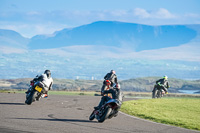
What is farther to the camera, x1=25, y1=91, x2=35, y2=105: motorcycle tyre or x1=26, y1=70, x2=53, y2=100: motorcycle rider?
x1=26, y1=70, x2=53, y2=100: motorcycle rider

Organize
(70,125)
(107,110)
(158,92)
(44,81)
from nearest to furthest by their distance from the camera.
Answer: (70,125), (107,110), (44,81), (158,92)

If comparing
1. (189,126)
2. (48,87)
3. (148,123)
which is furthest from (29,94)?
(189,126)

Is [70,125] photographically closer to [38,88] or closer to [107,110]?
[107,110]

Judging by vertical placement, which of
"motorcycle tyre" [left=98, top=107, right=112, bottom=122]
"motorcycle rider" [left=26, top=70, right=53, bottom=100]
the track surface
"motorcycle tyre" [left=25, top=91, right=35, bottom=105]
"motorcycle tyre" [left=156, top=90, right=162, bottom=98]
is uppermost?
"motorcycle rider" [left=26, top=70, right=53, bottom=100]

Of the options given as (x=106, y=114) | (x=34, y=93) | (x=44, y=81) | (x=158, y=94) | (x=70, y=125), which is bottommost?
(x=70, y=125)

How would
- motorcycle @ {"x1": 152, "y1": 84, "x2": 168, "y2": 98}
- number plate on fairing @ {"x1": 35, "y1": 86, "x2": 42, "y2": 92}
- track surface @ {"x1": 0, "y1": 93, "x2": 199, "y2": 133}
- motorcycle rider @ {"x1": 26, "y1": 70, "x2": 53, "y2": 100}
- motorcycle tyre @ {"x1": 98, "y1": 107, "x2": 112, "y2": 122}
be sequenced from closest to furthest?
track surface @ {"x1": 0, "y1": 93, "x2": 199, "y2": 133} < motorcycle tyre @ {"x1": 98, "y1": 107, "x2": 112, "y2": 122} < number plate on fairing @ {"x1": 35, "y1": 86, "x2": 42, "y2": 92} < motorcycle rider @ {"x1": 26, "y1": 70, "x2": 53, "y2": 100} < motorcycle @ {"x1": 152, "y1": 84, "x2": 168, "y2": 98}

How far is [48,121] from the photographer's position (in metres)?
16.4

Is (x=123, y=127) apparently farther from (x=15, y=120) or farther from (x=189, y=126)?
(x=15, y=120)

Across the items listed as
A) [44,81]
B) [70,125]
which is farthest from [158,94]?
[70,125]

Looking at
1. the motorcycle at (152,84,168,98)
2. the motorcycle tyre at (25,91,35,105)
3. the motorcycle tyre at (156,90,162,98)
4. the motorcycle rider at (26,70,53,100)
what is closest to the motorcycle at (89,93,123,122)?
the motorcycle tyre at (25,91,35,105)

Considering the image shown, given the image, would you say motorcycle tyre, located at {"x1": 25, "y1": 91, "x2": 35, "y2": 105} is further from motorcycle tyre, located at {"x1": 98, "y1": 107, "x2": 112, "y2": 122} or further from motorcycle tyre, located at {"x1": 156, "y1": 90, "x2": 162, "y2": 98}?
motorcycle tyre, located at {"x1": 156, "y1": 90, "x2": 162, "y2": 98}

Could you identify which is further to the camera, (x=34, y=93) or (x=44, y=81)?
(x=44, y=81)

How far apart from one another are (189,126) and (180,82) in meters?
175

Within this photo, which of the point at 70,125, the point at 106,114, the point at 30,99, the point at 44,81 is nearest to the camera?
the point at 70,125
